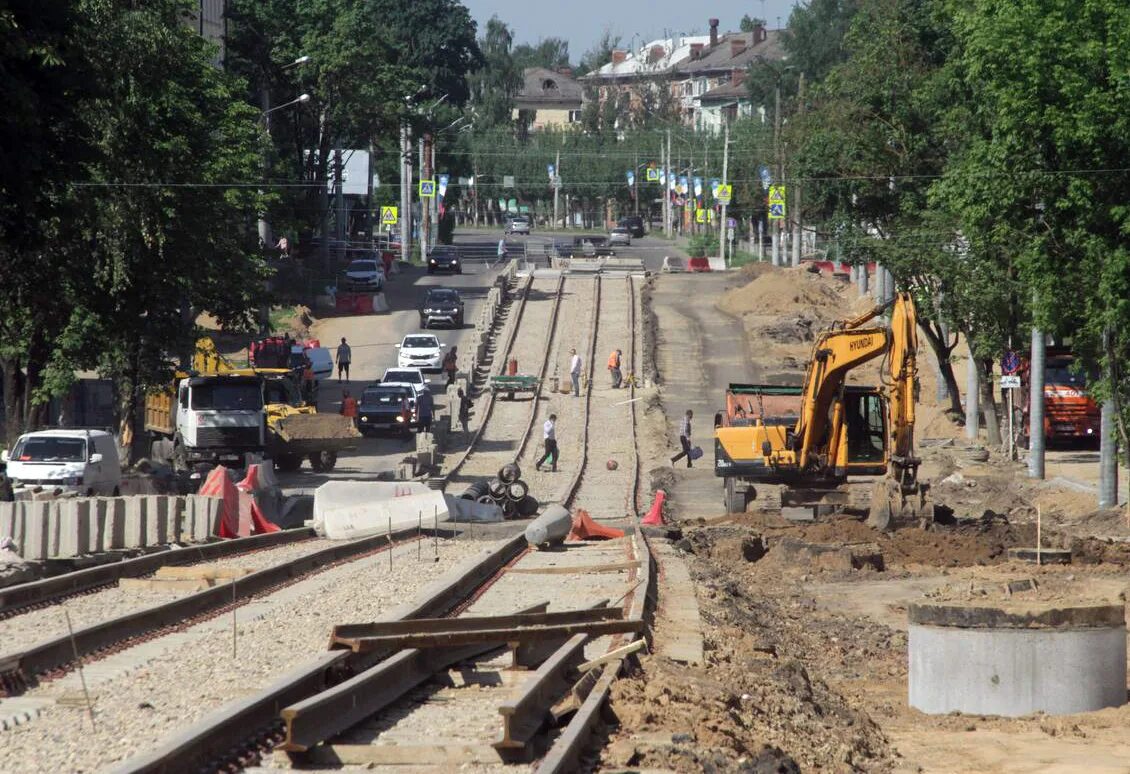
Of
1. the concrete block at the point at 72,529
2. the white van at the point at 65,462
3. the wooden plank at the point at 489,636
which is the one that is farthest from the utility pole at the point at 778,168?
the wooden plank at the point at 489,636

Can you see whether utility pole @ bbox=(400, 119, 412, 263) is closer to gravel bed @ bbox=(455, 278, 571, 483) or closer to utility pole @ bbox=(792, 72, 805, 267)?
gravel bed @ bbox=(455, 278, 571, 483)

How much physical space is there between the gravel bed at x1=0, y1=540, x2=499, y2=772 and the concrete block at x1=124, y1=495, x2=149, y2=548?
19.8 ft

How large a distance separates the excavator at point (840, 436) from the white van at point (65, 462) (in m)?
12.1

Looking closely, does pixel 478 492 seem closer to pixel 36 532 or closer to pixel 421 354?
pixel 36 532

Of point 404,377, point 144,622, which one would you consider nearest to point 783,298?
point 404,377

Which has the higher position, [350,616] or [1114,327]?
[1114,327]

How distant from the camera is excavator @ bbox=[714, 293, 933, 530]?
87.7 feet

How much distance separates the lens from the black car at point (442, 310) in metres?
71.5

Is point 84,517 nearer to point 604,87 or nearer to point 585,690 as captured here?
point 585,690

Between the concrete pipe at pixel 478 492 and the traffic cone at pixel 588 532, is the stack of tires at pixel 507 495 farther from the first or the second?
the traffic cone at pixel 588 532

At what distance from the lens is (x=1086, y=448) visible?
155 feet

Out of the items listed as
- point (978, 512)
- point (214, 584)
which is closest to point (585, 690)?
point (214, 584)

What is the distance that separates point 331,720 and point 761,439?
2085 cm

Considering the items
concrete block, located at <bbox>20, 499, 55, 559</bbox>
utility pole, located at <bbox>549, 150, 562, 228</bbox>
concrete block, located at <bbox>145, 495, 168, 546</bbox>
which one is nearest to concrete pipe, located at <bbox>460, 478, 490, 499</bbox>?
concrete block, located at <bbox>145, 495, 168, 546</bbox>
